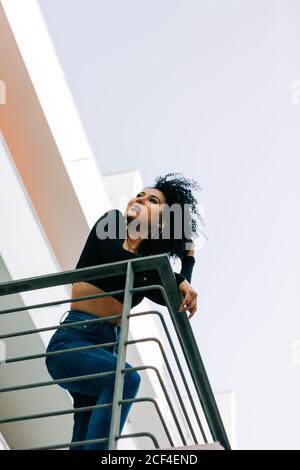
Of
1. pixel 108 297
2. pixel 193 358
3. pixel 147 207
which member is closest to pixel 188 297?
pixel 193 358

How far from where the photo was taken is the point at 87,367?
2990 millimetres

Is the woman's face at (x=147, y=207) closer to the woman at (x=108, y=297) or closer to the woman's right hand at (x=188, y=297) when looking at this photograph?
the woman at (x=108, y=297)

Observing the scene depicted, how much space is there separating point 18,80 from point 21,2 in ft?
2.36

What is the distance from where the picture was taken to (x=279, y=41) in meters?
11.6

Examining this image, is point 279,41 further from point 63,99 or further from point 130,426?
point 130,426

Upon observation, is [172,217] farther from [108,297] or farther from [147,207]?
[108,297]

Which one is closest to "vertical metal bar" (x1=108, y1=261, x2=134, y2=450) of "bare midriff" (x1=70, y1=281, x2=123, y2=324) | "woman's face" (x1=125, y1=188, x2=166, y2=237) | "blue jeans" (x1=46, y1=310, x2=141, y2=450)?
"blue jeans" (x1=46, y1=310, x2=141, y2=450)

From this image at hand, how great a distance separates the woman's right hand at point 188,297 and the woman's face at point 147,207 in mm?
507

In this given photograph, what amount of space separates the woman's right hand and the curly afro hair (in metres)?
0.51

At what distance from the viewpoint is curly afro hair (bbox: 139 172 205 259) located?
3.54m

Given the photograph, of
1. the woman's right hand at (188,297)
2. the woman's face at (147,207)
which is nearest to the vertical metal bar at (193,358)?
the woman's right hand at (188,297)

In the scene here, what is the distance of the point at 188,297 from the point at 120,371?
1.51 feet

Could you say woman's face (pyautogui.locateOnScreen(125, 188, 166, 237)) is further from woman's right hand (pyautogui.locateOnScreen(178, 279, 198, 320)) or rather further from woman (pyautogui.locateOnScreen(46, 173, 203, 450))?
woman's right hand (pyautogui.locateOnScreen(178, 279, 198, 320))
